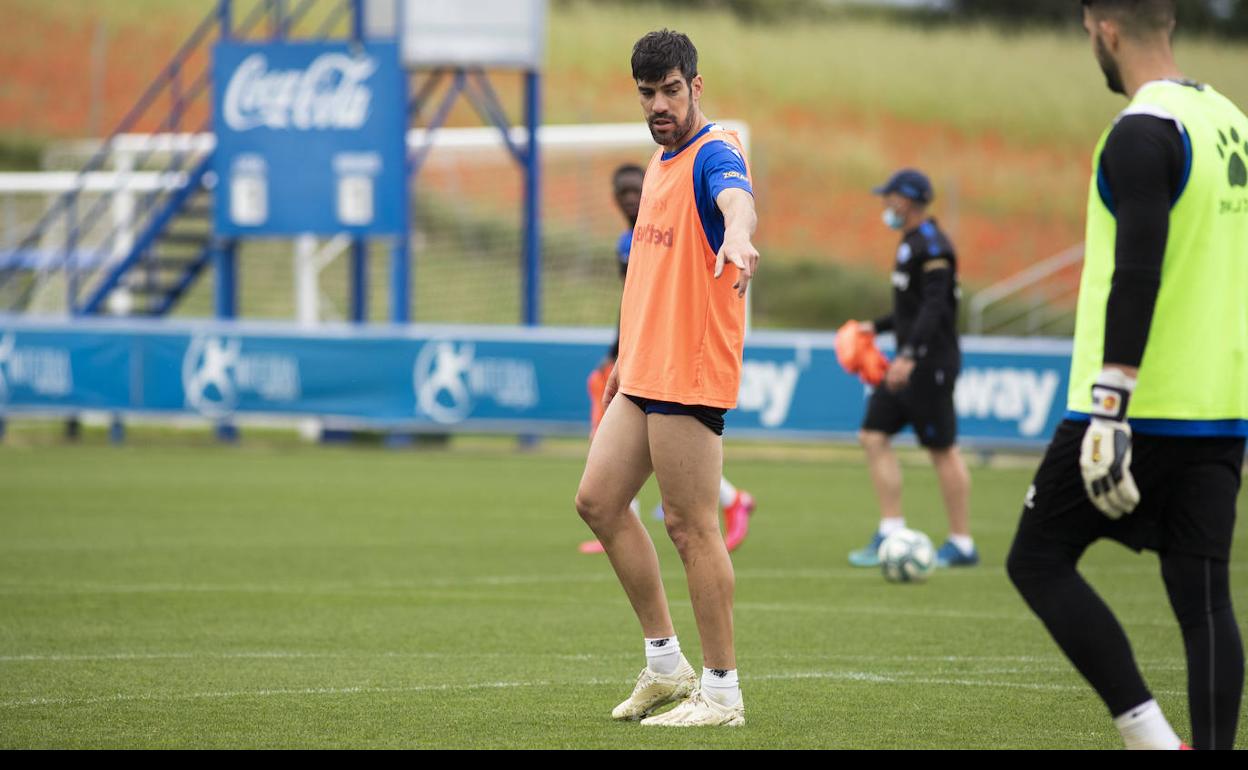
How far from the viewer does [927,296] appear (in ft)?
36.4

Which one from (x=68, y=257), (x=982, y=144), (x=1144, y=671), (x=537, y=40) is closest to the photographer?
(x=1144, y=671)

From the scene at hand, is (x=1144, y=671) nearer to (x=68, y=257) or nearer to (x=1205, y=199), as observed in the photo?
(x=1205, y=199)

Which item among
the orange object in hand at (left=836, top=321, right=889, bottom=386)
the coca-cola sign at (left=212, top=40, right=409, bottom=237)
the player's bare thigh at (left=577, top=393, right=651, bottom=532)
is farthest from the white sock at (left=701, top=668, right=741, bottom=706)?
the coca-cola sign at (left=212, top=40, right=409, bottom=237)

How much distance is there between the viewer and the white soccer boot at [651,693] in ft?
20.4

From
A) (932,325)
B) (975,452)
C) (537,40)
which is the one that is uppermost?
(537,40)

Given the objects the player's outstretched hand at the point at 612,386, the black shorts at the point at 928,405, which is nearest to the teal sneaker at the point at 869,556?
the black shorts at the point at 928,405

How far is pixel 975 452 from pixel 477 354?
5.73 m

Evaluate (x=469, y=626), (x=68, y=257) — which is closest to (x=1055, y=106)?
(x=68, y=257)

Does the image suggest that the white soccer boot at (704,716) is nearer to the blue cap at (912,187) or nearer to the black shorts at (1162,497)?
the black shorts at (1162,497)

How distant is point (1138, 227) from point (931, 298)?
21.3 ft

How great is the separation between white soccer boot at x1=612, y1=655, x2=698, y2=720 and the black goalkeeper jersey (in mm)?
5187

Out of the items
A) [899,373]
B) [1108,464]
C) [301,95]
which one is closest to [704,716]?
[1108,464]

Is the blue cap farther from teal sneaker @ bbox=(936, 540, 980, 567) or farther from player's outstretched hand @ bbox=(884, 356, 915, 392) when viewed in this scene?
teal sneaker @ bbox=(936, 540, 980, 567)

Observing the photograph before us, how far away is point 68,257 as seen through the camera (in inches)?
977
